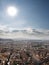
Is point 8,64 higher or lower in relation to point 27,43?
lower

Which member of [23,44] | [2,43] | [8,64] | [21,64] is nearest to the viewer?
[21,64]

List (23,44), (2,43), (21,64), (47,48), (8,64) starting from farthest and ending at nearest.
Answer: (2,43) < (23,44) < (47,48) < (8,64) < (21,64)

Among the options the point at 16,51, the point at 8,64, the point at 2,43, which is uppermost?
the point at 2,43

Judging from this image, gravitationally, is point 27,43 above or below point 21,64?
above

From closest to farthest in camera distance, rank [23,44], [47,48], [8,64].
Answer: [8,64]
[47,48]
[23,44]

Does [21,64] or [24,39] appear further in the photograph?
[24,39]

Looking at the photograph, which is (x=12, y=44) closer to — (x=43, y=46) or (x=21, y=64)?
(x=43, y=46)

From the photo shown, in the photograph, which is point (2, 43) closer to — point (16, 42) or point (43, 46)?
Answer: point (16, 42)

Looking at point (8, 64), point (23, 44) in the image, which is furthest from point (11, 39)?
point (8, 64)

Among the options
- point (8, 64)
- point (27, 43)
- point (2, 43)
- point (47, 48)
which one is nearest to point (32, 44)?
point (27, 43)
